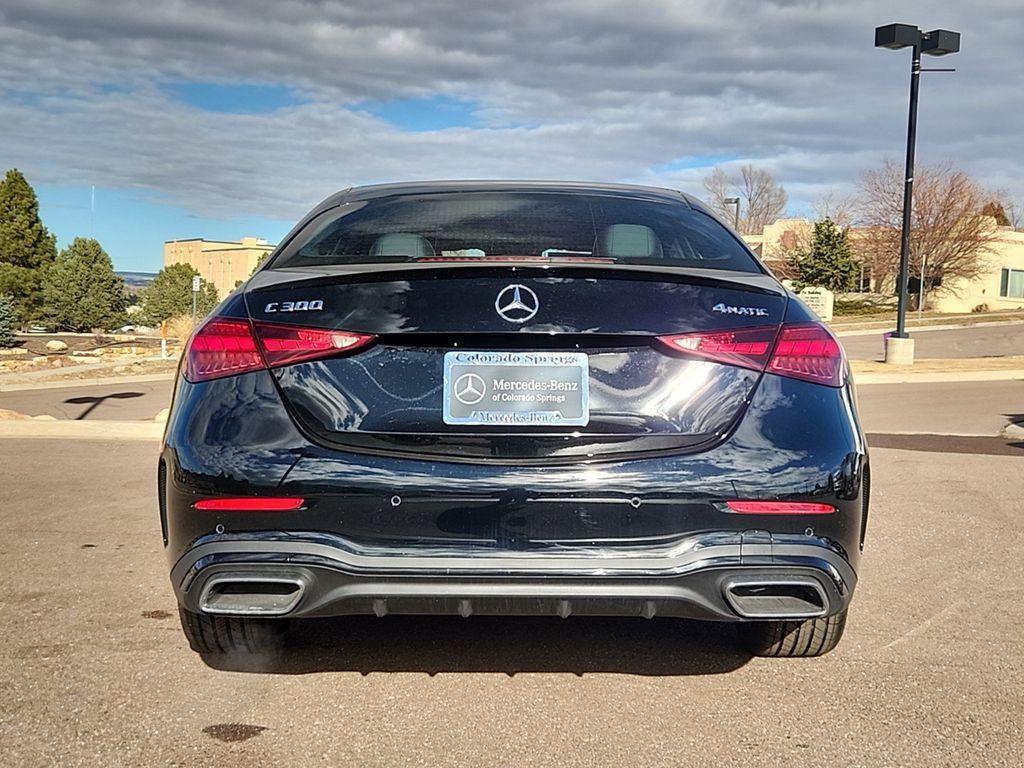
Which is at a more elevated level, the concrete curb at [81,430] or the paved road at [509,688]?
the concrete curb at [81,430]

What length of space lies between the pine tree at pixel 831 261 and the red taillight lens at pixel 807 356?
54.9 metres

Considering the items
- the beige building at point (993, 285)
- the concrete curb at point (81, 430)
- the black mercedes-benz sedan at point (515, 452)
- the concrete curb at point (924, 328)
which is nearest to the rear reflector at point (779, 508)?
the black mercedes-benz sedan at point (515, 452)

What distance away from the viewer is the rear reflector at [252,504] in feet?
9.54

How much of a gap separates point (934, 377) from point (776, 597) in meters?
17.9

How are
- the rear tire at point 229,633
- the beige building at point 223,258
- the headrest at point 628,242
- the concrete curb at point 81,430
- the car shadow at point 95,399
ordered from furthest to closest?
the beige building at point 223,258 < the car shadow at point 95,399 < the concrete curb at point 81,430 < the headrest at point 628,242 < the rear tire at point 229,633

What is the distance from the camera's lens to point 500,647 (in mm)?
3867

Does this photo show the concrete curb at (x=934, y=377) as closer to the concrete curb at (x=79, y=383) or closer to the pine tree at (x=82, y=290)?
the concrete curb at (x=79, y=383)

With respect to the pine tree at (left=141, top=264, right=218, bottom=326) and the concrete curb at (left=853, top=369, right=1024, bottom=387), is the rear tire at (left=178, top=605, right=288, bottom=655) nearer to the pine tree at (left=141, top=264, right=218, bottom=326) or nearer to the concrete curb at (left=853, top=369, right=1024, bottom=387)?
the concrete curb at (left=853, top=369, right=1024, bottom=387)

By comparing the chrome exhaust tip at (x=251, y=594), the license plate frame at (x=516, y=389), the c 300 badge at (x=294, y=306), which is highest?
the c 300 badge at (x=294, y=306)

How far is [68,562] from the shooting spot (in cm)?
511

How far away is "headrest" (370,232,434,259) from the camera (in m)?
3.54

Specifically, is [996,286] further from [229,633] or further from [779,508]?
[229,633]

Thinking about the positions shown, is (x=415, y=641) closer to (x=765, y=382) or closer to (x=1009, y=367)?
(x=765, y=382)

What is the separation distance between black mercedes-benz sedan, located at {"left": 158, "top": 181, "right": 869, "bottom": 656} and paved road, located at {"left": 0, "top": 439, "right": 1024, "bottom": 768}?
37 cm
